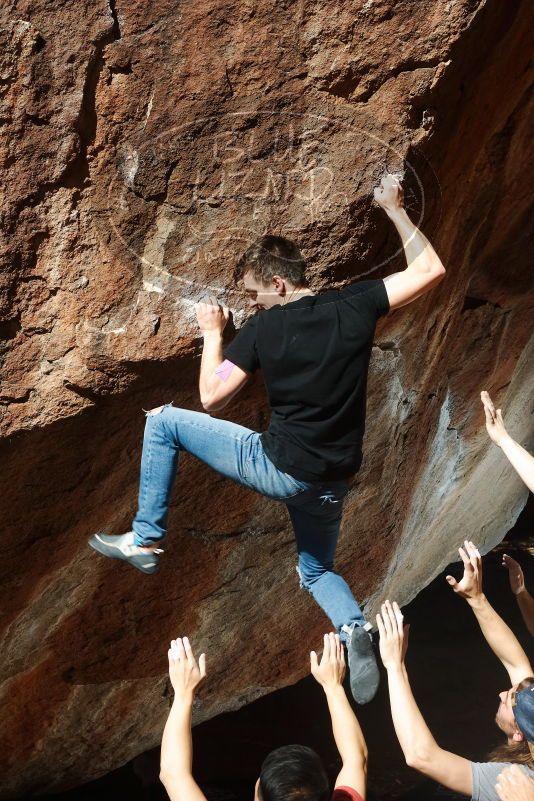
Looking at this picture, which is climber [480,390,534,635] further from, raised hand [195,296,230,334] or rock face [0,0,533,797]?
raised hand [195,296,230,334]

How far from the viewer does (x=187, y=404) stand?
2920 mm

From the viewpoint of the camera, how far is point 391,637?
7.93 ft

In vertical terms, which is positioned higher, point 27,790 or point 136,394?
point 136,394

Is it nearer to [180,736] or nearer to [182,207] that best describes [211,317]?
[182,207]

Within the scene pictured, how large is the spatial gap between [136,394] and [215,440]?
1.34 feet

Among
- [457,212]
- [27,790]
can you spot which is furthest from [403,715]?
[27,790]

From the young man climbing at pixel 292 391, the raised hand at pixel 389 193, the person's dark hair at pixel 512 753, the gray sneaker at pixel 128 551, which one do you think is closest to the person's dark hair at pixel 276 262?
the young man climbing at pixel 292 391

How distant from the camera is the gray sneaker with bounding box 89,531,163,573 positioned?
255 cm

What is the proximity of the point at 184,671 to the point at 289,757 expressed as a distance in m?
0.35

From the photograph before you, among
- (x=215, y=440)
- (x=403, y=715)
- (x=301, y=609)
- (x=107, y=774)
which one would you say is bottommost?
(x=107, y=774)

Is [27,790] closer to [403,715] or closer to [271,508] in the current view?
[271,508]

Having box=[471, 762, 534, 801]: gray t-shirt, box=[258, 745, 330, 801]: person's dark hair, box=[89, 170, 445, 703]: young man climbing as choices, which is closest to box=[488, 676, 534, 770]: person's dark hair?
box=[471, 762, 534, 801]: gray t-shirt

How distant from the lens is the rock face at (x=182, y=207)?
238cm

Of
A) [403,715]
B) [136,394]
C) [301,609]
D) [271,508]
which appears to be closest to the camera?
[403,715]
